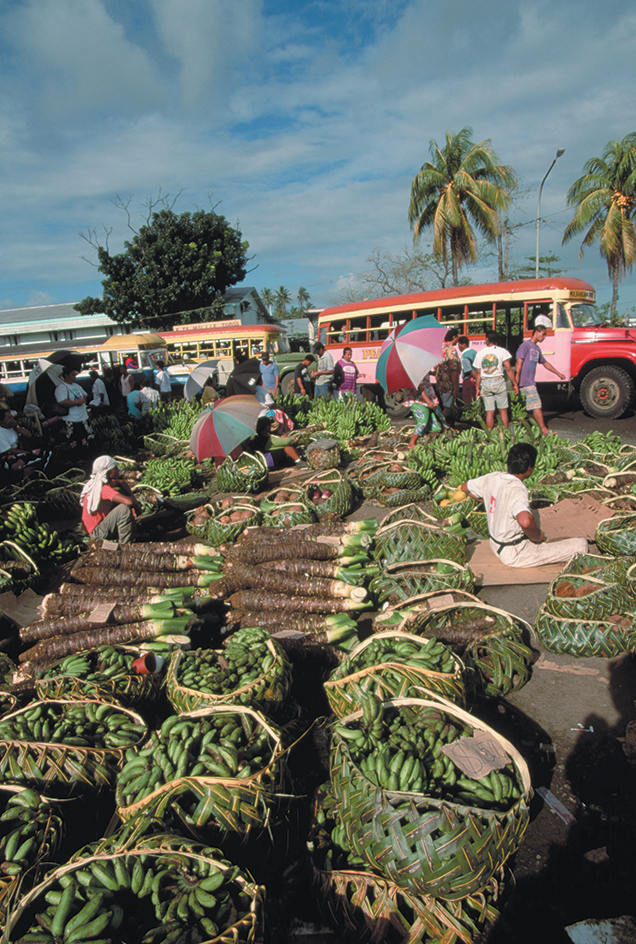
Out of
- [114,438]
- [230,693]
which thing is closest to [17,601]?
[230,693]

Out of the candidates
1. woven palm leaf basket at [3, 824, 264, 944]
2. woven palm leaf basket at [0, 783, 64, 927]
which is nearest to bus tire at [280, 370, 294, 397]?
woven palm leaf basket at [0, 783, 64, 927]

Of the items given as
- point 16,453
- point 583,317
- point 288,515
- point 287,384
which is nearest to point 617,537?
point 288,515

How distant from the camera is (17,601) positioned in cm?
430

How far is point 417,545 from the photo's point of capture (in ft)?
13.9

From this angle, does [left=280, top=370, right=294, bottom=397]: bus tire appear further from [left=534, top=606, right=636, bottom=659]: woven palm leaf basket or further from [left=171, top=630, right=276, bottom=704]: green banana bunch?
[left=171, top=630, right=276, bottom=704]: green banana bunch

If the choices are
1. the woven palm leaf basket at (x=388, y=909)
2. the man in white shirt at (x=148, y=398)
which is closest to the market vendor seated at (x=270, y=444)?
the man in white shirt at (x=148, y=398)

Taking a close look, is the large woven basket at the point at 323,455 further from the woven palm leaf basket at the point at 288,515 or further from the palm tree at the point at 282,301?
the palm tree at the point at 282,301

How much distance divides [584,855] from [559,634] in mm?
1370

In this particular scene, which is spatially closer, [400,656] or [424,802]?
[424,802]

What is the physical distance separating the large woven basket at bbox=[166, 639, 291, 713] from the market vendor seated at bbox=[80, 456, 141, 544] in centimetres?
302

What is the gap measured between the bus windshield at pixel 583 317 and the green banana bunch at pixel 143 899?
12.0m

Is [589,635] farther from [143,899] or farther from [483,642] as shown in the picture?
[143,899]

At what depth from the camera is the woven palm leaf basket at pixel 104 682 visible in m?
2.66

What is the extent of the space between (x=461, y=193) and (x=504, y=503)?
23.4m
